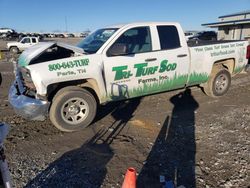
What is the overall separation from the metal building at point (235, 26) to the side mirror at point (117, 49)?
28560mm

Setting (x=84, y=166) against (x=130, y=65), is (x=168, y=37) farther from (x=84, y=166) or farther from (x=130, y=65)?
Answer: (x=84, y=166)

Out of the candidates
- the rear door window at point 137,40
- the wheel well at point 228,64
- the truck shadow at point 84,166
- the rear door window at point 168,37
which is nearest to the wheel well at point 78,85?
the truck shadow at point 84,166

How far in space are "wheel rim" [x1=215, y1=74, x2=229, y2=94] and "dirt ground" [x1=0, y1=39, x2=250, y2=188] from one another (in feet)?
2.40

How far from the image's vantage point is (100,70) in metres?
5.07

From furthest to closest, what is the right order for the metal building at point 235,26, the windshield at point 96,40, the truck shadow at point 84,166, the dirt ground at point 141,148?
the metal building at point 235,26 → the windshield at point 96,40 → the dirt ground at point 141,148 → the truck shadow at point 84,166

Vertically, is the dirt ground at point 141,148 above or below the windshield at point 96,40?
below

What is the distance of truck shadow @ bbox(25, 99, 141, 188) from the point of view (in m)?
3.41

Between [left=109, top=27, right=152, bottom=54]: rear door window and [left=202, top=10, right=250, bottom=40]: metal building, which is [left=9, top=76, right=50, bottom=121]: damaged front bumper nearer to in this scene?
[left=109, top=27, right=152, bottom=54]: rear door window

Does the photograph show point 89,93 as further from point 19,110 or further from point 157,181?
point 157,181

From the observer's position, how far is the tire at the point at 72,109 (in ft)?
15.9

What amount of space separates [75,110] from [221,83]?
4329 mm

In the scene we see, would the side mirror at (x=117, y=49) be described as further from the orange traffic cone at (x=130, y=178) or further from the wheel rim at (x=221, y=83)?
the wheel rim at (x=221, y=83)

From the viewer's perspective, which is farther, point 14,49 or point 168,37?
point 14,49

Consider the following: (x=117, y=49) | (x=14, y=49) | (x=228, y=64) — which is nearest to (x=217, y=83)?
(x=228, y=64)
